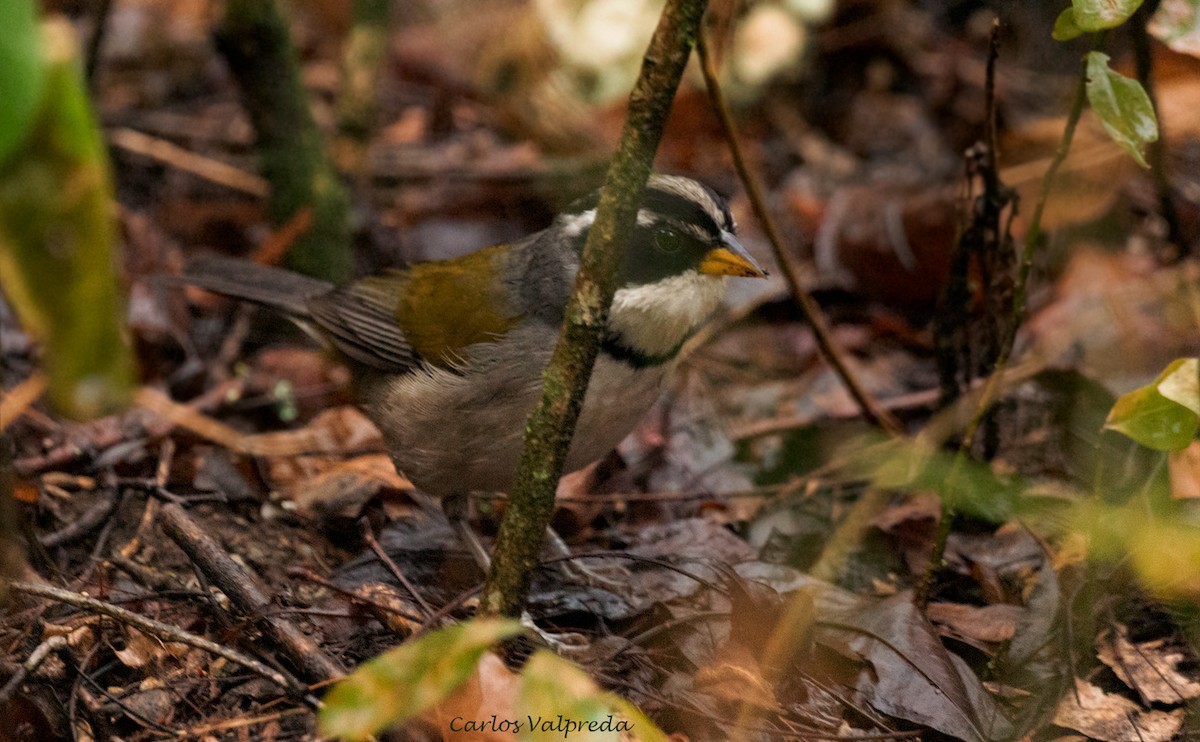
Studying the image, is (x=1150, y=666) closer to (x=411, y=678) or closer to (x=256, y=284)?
(x=411, y=678)

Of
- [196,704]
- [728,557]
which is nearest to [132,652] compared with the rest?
[196,704]

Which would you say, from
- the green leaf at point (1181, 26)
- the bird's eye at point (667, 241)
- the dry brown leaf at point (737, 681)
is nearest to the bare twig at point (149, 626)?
the dry brown leaf at point (737, 681)

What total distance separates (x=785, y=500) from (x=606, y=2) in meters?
4.12

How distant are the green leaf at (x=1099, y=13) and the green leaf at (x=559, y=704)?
1.99 metres

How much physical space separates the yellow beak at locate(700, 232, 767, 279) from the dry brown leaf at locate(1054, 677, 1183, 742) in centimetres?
160

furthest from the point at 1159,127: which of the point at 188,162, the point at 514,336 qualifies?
the point at 188,162

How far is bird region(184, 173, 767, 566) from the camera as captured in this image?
369cm

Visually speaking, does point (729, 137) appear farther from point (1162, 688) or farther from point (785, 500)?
point (1162, 688)

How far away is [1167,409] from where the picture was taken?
2781 mm

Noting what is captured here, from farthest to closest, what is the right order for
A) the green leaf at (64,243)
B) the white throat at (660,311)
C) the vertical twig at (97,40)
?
the vertical twig at (97,40), the white throat at (660,311), the green leaf at (64,243)

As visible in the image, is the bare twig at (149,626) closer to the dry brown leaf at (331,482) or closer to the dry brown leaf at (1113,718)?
the dry brown leaf at (331,482)

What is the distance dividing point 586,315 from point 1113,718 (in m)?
1.96

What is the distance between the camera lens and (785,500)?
4.46 metres

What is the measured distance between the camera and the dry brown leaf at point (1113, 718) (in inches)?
122
